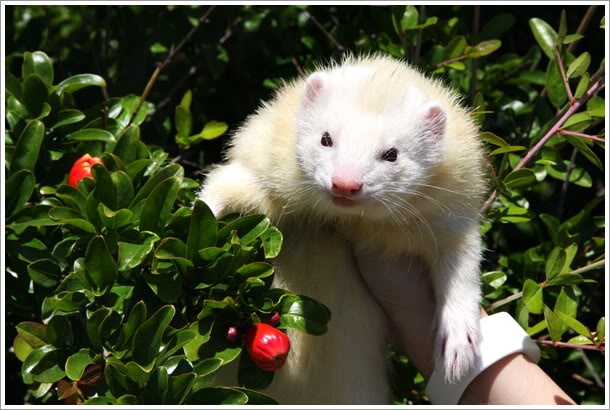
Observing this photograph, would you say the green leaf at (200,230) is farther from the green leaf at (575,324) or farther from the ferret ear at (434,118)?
the green leaf at (575,324)

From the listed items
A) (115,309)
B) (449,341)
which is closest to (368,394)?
(449,341)

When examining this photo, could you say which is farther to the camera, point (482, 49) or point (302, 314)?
point (482, 49)

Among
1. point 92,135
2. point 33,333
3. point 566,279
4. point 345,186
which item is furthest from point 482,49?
point 33,333

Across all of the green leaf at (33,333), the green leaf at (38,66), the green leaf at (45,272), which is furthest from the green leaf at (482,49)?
the green leaf at (33,333)

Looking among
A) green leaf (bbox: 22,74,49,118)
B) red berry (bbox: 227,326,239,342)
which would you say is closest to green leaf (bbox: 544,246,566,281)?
red berry (bbox: 227,326,239,342)

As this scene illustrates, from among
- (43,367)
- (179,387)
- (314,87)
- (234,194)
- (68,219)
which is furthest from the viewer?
(234,194)

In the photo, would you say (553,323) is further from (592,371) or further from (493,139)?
(592,371)
